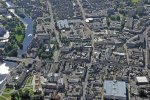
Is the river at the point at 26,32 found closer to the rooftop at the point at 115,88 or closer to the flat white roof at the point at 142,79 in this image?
the rooftop at the point at 115,88

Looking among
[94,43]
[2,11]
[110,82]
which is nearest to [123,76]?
[110,82]

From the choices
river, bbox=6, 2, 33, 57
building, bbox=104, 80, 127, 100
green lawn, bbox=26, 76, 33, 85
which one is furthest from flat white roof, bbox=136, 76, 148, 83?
river, bbox=6, 2, 33, 57

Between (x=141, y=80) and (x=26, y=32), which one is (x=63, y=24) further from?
(x=141, y=80)

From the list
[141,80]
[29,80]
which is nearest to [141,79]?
[141,80]

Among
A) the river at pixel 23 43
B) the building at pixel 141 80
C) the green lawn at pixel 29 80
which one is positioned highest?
the river at pixel 23 43

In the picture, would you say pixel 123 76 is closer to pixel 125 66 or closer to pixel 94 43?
pixel 125 66

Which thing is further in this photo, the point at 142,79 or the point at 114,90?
the point at 142,79

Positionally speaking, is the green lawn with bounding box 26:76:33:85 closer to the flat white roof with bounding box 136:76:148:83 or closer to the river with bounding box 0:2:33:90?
the river with bounding box 0:2:33:90

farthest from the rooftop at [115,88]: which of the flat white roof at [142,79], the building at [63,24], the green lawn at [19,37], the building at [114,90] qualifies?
the green lawn at [19,37]
